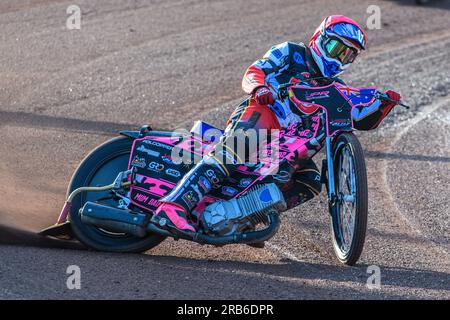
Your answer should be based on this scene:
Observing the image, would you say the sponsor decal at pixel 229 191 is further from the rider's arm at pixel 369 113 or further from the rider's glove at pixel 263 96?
the rider's arm at pixel 369 113

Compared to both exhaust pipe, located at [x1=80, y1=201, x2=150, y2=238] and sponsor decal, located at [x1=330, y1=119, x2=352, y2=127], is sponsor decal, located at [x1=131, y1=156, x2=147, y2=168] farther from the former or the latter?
sponsor decal, located at [x1=330, y1=119, x2=352, y2=127]

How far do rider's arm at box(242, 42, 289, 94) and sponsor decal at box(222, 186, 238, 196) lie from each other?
2.40 ft

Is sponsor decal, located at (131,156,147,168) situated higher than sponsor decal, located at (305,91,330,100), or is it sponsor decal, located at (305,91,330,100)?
sponsor decal, located at (305,91,330,100)

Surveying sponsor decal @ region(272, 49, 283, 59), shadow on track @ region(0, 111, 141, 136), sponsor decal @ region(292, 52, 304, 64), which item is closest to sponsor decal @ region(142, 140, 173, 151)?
sponsor decal @ region(272, 49, 283, 59)

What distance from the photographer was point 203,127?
22.1ft

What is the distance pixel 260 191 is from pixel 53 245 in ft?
5.32

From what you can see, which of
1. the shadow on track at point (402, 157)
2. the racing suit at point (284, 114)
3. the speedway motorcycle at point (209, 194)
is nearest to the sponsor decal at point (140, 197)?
the speedway motorcycle at point (209, 194)

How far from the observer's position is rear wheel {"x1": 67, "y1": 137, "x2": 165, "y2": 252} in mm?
6598

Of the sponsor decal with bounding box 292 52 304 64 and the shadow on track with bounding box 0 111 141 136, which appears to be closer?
the sponsor decal with bounding box 292 52 304 64

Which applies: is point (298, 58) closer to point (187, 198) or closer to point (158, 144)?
point (158, 144)

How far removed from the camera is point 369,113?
6.60 m

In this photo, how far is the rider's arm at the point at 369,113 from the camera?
6.57m

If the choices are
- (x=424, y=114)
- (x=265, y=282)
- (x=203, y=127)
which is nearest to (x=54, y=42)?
(x=424, y=114)

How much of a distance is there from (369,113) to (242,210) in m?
1.22
